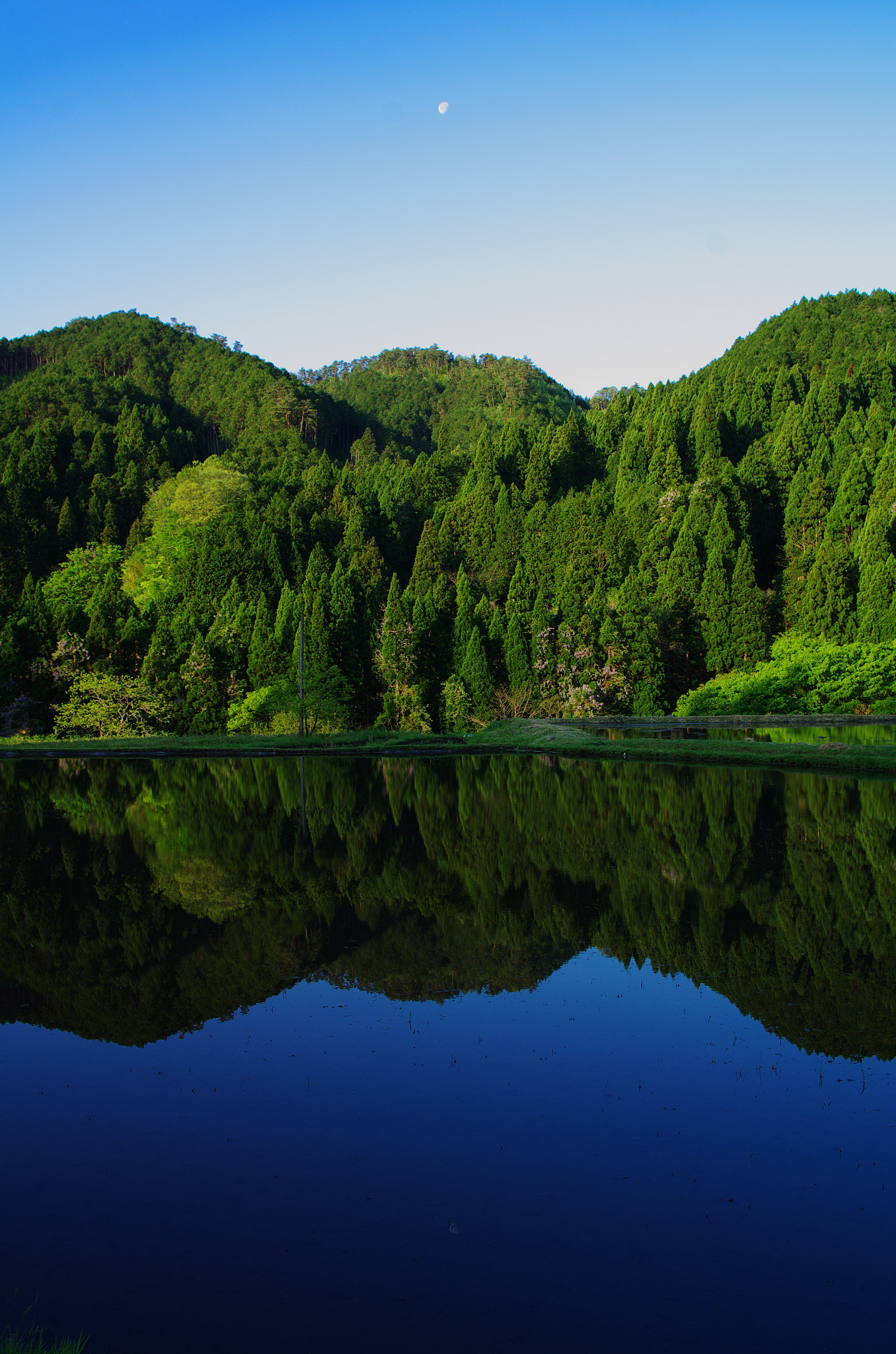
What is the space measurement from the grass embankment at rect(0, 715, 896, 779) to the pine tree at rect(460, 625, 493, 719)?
11.6 ft

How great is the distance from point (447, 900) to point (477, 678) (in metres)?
36.7

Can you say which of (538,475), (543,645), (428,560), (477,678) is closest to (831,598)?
(543,645)

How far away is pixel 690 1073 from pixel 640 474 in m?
63.6

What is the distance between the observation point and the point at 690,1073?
22.7 ft

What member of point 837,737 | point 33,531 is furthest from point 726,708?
point 33,531

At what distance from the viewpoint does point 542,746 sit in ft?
112

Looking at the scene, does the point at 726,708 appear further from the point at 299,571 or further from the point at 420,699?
the point at 299,571

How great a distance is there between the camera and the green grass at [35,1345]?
388 cm

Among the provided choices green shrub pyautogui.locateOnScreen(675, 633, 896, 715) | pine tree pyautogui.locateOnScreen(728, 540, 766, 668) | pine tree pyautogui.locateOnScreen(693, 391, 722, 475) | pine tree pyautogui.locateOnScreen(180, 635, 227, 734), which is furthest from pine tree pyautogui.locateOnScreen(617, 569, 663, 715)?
pine tree pyautogui.locateOnScreen(180, 635, 227, 734)

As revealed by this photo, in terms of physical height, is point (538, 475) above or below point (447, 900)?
above

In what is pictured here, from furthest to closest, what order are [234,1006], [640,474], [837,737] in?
[640,474] < [837,737] < [234,1006]

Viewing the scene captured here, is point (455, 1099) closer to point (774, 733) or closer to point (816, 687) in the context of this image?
point (774, 733)

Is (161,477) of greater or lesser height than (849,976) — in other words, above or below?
above

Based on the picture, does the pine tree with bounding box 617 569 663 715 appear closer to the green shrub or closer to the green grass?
the green shrub
